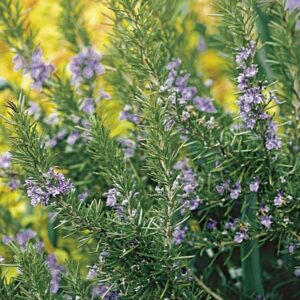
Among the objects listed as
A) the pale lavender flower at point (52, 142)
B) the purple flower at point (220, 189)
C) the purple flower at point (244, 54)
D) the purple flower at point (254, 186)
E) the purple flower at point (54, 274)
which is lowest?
the purple flower at point (54, 274)

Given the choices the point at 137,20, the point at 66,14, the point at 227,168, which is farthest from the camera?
the point at 66,14

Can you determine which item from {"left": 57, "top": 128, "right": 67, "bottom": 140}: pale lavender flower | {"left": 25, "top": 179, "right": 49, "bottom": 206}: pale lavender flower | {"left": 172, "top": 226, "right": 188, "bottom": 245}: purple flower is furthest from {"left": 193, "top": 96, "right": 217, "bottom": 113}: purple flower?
{"left": 25, "top": 179, "right": 49, "bottom": 206}: pale lavender flower

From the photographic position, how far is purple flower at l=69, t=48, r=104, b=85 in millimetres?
1511

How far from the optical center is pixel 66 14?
1.61m

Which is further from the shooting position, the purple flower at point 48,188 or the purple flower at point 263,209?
the purple flower at point 263,209

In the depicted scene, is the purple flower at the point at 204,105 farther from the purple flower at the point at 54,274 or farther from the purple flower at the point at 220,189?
the purple flower at the point at 54,274

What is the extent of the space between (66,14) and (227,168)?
59 centimetres

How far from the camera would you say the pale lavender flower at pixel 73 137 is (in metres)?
1.47

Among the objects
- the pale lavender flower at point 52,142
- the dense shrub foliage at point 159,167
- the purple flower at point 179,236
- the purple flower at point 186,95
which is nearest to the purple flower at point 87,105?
the dense shrub foliage at point 159,167

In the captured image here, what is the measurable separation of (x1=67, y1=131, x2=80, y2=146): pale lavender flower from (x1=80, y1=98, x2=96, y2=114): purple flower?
0.16 feet

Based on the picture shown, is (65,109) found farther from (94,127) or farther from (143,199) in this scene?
(94,127)

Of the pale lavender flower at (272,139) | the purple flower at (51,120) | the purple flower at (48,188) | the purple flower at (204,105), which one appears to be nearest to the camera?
the purple flower at (48,188)

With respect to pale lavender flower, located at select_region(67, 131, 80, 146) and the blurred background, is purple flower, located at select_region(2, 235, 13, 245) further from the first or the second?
pale lavender flower, located at select_region(67, 131, 80, 146)

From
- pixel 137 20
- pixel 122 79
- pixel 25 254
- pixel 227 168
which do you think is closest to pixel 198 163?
pixel 227 168
